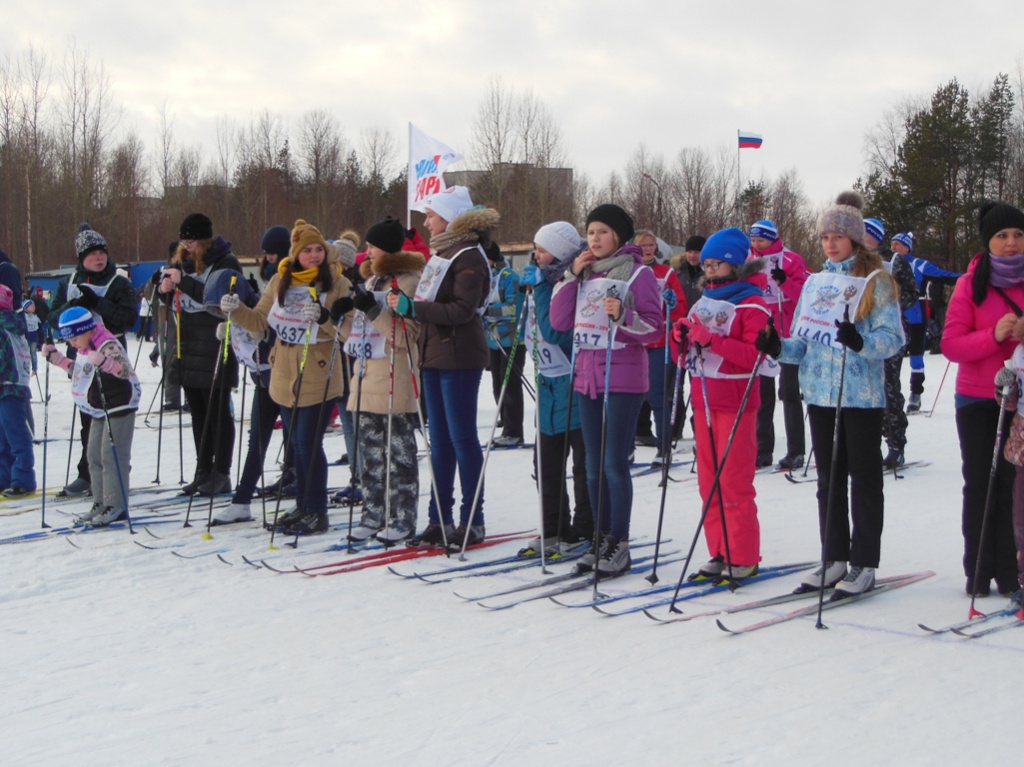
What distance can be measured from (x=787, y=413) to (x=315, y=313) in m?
4.26

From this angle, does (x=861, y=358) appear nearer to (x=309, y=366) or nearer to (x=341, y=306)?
(x=341, y=306)

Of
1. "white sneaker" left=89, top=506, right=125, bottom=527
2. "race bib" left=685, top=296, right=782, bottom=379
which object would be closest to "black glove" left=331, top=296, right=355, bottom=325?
"race bib" left=685, top=296, right=782, bottom=379

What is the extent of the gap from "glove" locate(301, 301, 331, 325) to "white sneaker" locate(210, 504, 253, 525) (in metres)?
1.38

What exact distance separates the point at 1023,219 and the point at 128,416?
17.8 feet

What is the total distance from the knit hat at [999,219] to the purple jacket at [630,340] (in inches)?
60.0

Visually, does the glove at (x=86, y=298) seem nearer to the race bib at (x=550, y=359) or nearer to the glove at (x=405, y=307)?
the glove at (x=405, y=307)

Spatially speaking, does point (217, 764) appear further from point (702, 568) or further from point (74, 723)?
point (702, 568)

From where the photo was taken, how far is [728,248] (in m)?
5.12

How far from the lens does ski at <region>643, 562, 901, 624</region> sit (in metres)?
4.55

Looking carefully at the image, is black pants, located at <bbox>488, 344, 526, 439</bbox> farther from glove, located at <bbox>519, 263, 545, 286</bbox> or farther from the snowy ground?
the snowy ground

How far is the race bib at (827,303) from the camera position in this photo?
15.4 ft

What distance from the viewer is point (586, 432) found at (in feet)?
18.1

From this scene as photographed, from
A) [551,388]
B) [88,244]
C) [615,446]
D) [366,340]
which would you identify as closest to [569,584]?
[615,446]

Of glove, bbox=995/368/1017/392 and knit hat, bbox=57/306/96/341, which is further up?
knit hat, bbox=57/306/96/341
